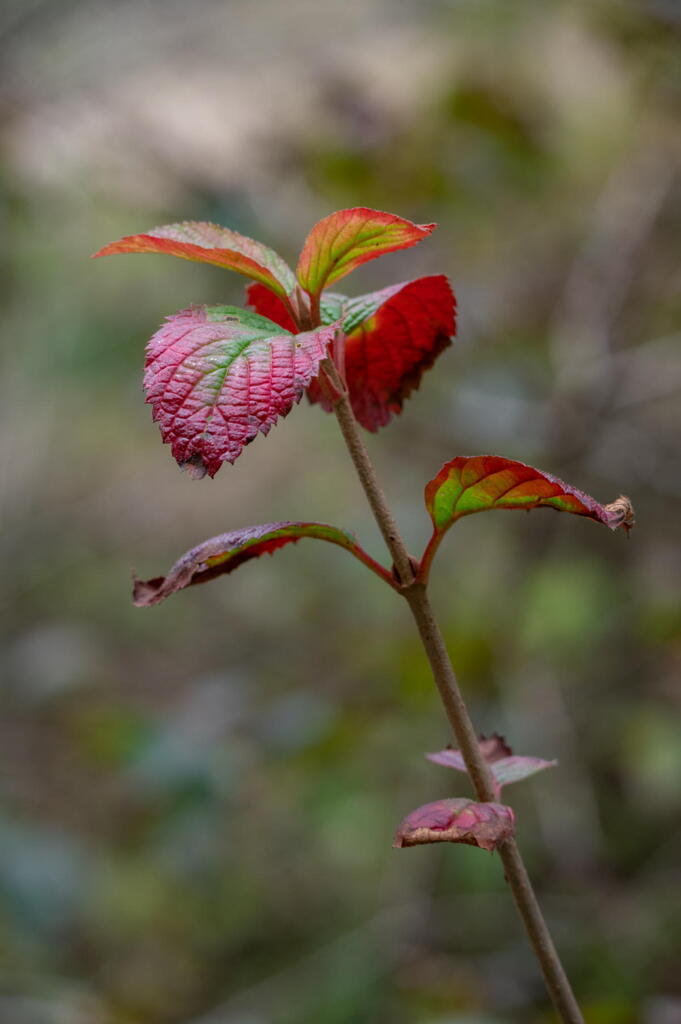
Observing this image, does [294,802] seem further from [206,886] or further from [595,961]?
[595,961]

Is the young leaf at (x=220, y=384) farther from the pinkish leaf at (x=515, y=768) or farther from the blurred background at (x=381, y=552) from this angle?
the blurred background at (x=381, y=552)

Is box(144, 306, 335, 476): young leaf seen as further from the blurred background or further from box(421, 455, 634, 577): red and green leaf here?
the blurred background

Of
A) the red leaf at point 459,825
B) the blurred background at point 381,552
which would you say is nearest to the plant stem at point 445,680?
the red leaf at point 459,825

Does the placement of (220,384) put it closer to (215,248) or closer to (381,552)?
(215,248)

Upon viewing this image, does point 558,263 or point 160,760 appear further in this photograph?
point 558,263

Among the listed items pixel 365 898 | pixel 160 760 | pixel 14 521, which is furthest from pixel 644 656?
pixel 14 521
